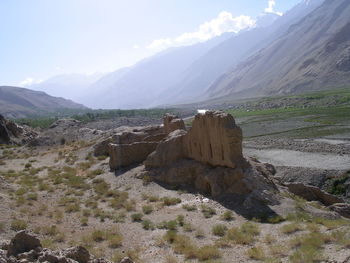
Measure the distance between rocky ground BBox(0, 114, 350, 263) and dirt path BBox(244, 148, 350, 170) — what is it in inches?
903

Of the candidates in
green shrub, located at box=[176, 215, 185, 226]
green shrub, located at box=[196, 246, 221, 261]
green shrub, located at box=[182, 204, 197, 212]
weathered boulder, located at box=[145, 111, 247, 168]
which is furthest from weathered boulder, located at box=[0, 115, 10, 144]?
green shrub, located at box=[196, 246, 221, 261]

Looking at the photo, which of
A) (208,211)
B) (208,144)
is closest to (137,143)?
(208,144)

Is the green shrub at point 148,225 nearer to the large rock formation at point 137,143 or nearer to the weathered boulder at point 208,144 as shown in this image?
the weathered boulder at point 208,144

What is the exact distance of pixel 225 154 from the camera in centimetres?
2108

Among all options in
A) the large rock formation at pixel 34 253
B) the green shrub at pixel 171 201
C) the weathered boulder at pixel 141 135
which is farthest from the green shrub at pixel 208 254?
the weathered boulder at pixel 141 135

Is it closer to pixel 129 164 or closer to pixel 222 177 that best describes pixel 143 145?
pixel 129 164

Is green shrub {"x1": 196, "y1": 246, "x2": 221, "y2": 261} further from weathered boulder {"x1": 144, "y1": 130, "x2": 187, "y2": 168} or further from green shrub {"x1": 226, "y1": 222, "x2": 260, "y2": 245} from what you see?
weathered boulder {"x1": 144, "y1": 130, "x2": 187, "y2": 168}

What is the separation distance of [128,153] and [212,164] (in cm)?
827

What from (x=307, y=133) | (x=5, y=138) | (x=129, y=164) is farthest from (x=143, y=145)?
(x=307, y=133)

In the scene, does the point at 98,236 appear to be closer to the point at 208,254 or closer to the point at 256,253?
the point at 208,254

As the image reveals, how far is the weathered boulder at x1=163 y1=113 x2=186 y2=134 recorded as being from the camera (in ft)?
97.2

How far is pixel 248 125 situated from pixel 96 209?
7255cm

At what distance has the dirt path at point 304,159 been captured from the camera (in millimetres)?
42259

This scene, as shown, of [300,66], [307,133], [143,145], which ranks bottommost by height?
[307,133]
